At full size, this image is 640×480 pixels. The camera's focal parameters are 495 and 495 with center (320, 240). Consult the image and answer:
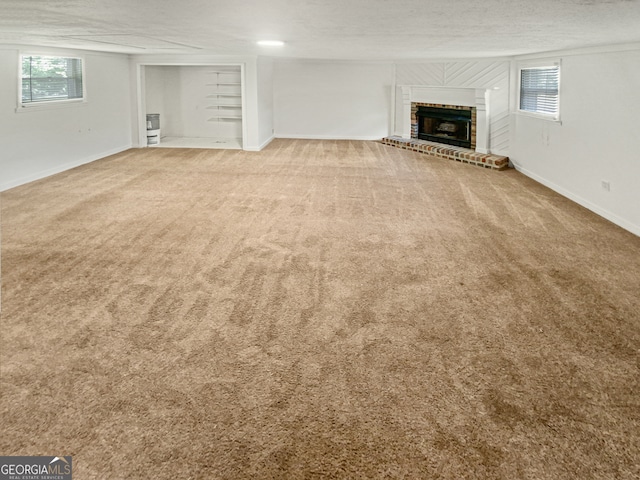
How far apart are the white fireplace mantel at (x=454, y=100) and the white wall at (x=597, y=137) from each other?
180 cm

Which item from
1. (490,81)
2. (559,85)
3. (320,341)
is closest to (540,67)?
(559,85)

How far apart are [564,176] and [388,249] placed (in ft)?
10.7

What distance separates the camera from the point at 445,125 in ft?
31.9

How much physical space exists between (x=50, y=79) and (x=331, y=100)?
6.13 meters

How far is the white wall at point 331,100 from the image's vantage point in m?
11.2

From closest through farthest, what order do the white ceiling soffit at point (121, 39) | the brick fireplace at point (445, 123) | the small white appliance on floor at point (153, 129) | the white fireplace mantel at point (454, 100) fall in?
the white ceiling soffit at point (121, 39) < the white fireplace mantel at point (454, 100) < the brick fireplace at point (445, 123) < the small white appliance on floor at point (153, 129)

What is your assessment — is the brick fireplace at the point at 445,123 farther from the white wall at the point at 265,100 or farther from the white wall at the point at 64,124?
the white wall at the point at 64,124

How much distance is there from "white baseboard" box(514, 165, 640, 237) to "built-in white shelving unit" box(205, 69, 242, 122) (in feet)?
20.8

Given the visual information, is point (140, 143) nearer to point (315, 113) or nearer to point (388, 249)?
point (315, 113)

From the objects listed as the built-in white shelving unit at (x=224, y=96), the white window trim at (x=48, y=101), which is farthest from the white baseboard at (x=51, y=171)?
the built-in white shelving unit at (x=224, y=96)

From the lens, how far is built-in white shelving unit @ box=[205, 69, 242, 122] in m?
10.7

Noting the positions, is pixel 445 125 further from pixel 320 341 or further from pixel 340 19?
pixel 320 341

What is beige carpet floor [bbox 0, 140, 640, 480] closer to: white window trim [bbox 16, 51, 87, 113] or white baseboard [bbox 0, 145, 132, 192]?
white baseboard [bbox 0, 145, 132, 192]

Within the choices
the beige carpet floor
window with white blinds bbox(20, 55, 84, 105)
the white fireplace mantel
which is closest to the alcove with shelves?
window with white blinds bbox(20, 55, 84, 105)
